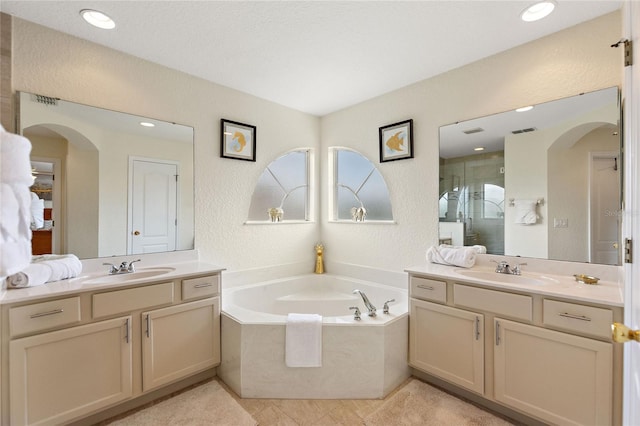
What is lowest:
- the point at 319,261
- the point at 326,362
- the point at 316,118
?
the point at 326,362

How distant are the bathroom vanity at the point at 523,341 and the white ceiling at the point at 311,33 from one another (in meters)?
1.68

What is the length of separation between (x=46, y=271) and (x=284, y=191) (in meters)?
2.14

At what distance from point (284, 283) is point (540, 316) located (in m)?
2.21

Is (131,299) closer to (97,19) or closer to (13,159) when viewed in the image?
(13,159)

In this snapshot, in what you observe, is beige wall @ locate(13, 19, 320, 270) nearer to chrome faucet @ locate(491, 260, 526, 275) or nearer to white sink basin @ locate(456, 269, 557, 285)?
white sink basin @ locate(456, 269, 557, 285)

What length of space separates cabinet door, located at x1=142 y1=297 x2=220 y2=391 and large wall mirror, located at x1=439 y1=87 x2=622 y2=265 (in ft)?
6.87

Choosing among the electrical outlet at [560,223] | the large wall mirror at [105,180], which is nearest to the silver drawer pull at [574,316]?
the electrical outlet at [560,223]

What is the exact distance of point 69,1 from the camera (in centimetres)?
167

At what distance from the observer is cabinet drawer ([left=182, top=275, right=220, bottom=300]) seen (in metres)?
2.07

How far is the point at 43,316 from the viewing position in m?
1.54

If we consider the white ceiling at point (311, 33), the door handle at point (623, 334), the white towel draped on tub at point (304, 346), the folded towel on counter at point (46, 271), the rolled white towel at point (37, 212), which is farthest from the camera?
the white towel draped on tub at point (304, 346)

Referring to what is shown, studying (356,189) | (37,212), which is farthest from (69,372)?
(356,189)

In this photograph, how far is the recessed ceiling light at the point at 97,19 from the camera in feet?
5.78

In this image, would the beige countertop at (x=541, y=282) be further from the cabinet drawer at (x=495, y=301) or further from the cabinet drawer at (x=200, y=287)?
the cabinet drawer at (x=200, y=287)
